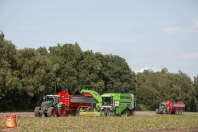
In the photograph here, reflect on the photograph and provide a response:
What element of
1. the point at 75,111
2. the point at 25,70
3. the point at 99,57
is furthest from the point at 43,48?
the point at 75,111

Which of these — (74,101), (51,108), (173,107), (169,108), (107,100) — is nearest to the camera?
(51,108)

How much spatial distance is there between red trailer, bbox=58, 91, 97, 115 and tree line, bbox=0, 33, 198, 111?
1269 centimetres

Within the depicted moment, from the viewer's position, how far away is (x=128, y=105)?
3872 cm

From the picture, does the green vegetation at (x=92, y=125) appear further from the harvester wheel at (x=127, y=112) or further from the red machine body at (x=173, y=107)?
the red machine body at (x=173, y=107)

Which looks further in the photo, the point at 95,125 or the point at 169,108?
the point at 169,108

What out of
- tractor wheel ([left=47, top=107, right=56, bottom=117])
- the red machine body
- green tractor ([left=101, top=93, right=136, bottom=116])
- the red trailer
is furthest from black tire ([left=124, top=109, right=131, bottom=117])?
the red machine body

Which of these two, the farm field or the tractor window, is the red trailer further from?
the farm field

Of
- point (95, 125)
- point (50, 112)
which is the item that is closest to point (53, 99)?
point (50, 112)

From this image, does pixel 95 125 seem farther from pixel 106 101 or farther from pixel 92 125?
pixel 106 101

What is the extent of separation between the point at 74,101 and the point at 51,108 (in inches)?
211

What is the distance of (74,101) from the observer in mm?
37781

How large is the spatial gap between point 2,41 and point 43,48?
26.1 m

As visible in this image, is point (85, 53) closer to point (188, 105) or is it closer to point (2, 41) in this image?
point (2, 41)

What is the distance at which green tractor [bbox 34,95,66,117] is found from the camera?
32781 mm
